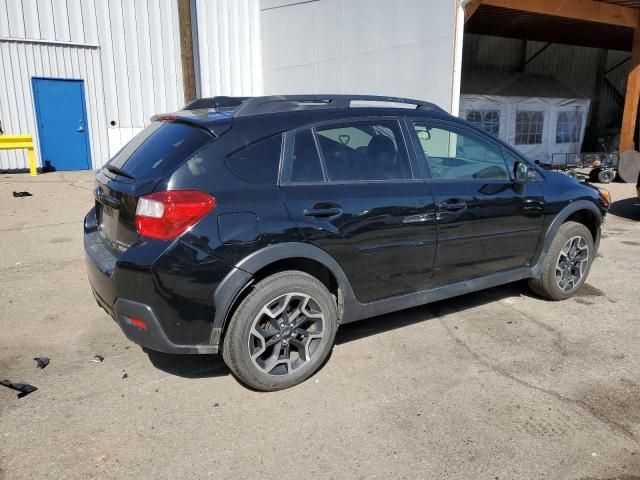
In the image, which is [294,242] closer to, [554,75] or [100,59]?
[100,59]

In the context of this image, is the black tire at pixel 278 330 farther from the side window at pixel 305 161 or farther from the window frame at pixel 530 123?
the window frame at pixel 530 123

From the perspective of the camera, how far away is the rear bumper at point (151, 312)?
2.76 meters

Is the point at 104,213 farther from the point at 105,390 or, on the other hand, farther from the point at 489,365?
the point at 489,365

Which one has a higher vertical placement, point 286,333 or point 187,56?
point 187,56

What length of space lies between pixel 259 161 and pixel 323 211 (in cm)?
50

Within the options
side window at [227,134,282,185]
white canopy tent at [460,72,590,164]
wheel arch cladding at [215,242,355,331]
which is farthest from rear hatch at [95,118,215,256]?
white canopy tent at [460,72,590,164]

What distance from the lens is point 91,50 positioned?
1285 cm

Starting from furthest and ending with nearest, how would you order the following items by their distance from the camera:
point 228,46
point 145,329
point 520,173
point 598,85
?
point 598,85
point 228,46
point 520,173
point 145,329

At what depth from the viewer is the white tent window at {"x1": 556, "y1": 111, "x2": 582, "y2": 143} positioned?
17.8 m

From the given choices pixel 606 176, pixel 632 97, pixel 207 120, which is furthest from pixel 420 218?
pixel 632 97

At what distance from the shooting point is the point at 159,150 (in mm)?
3100

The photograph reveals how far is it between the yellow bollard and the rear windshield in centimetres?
978

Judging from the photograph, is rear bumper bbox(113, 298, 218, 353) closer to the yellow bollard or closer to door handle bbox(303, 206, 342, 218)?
door handle bbox(303, 206, 342, 218)

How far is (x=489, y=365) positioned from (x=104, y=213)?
9.17 ft
